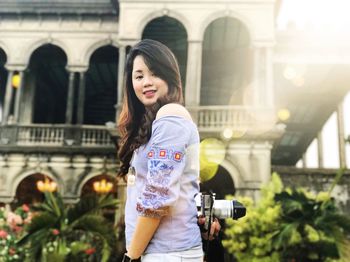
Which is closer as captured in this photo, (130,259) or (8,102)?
(130,259)

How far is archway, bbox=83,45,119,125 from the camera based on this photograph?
19.0 meters

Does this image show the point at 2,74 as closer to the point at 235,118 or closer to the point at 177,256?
the point at 235,118

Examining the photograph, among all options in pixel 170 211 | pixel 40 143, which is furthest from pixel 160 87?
pixel 40 143

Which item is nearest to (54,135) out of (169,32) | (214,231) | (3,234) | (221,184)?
(169,32)

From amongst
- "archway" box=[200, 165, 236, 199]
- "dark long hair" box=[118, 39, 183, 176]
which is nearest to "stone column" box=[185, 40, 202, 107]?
"archway" box=[200, 165, 236, 199]

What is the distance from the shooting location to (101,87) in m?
21.9

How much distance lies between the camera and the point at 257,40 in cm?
1445

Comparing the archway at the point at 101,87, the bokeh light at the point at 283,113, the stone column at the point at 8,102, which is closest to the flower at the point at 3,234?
the stone column at the point at 8,102

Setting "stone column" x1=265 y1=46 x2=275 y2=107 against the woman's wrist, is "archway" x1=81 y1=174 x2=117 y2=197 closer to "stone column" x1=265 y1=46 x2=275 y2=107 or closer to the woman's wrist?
"stone column" x1=265 y1=46 x2=275 y2=107

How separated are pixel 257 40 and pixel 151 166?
13363 mm

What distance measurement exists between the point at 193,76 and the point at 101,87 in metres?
8.91

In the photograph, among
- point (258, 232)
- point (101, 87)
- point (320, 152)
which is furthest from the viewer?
point (320, 152)

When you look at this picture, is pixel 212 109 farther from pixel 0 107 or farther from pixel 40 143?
pixel 0 107

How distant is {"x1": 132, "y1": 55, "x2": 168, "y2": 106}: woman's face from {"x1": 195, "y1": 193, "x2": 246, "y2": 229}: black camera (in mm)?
466
